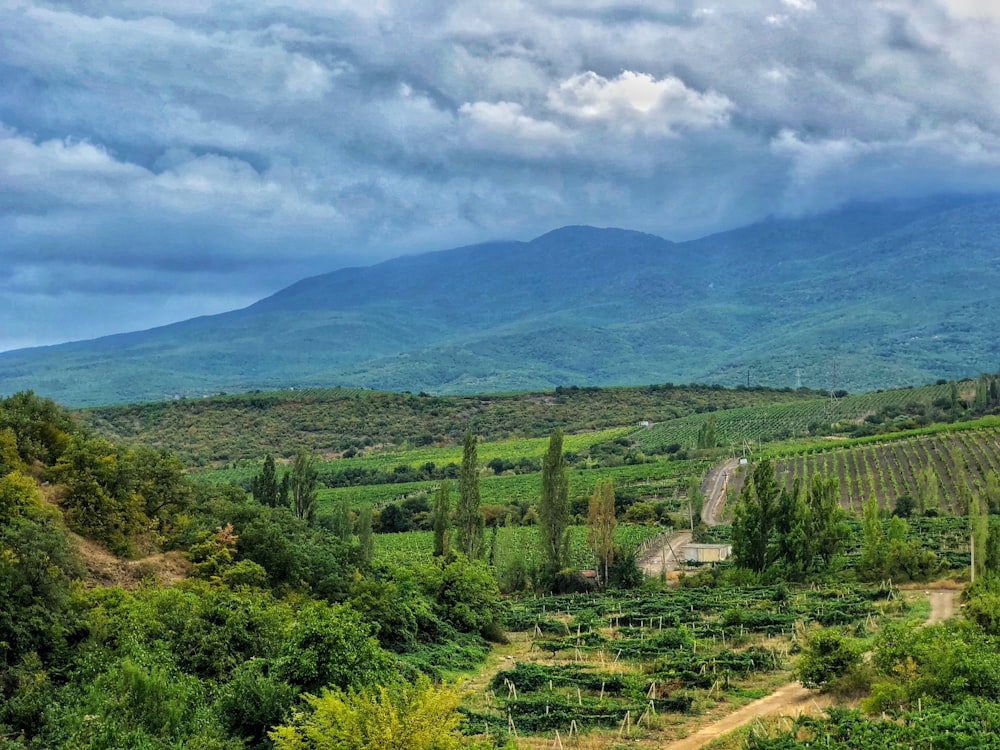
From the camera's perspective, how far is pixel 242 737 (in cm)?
2123

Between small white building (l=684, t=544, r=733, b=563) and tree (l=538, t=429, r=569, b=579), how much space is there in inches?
438

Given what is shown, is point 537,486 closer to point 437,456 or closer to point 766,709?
point 437,456

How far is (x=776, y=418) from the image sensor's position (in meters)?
139

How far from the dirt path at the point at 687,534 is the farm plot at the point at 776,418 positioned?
59.3 feet

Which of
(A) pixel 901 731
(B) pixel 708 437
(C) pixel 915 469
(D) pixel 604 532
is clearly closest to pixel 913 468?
(C) pixel 915 469

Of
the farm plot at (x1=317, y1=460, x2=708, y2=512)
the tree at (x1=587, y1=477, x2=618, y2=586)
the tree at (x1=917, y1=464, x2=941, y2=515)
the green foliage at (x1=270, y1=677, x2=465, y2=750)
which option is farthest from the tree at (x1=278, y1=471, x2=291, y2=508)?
the tree at (x1=917, y1=464, x2=941, y2=515)

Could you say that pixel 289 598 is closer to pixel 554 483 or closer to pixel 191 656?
pixel 191 656

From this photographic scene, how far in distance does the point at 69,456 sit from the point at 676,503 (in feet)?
186

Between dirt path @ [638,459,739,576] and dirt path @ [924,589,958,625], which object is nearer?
dirt path @ [924,589,958,625]

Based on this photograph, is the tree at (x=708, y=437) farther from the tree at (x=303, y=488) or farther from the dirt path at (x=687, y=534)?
the tree at (x=303, y=488)

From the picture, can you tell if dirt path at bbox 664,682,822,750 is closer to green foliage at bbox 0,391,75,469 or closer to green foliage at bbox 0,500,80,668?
green foliage at bbox 0,500,80,668

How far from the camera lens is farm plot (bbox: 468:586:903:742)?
87.5 feet

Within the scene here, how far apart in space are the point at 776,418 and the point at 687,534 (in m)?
71.9

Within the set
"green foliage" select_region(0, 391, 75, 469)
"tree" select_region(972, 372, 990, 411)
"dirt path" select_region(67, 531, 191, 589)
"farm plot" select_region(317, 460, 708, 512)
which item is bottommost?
"farm plot" select_region(317, 460, 708, 512)
